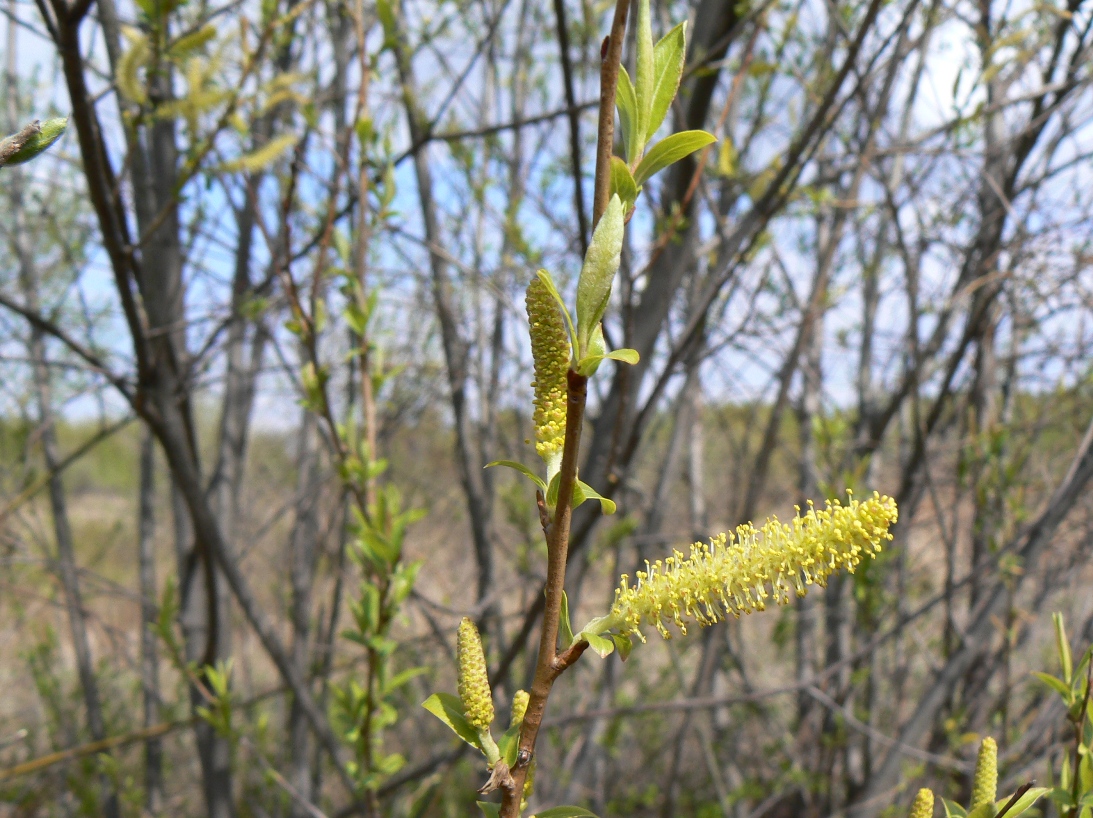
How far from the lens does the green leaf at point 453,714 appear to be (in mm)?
579

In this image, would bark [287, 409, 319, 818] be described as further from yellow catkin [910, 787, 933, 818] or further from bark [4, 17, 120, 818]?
yellow catkin [910, 787, 933, 818]

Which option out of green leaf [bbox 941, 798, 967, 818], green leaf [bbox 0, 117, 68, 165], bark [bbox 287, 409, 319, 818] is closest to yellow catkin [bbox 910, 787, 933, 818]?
green leaf [bbox 941, 798, 967, 818]

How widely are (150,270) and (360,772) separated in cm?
122

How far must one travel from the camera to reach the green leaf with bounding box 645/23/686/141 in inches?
19.3

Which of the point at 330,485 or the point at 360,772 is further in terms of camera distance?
the point at 330,485

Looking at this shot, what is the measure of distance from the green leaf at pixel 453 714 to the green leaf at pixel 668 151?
0.39 meters

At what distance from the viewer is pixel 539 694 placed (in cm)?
48

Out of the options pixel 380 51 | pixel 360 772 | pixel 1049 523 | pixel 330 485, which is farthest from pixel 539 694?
pixel 330 485

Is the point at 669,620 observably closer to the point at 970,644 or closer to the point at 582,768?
the point at 970,644

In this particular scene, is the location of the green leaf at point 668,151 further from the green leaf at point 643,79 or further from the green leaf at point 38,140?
the green leaf at point 38,140

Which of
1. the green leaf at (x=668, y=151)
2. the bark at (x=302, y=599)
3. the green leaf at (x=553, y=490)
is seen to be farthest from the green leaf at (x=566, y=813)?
the bark at (x=302, y=599)

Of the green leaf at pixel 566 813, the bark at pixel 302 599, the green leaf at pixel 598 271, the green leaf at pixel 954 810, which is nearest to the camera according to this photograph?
the green leaf at pixel 598 271

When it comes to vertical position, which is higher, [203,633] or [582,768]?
[203,633]

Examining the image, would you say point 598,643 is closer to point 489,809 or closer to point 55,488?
point 489,809
